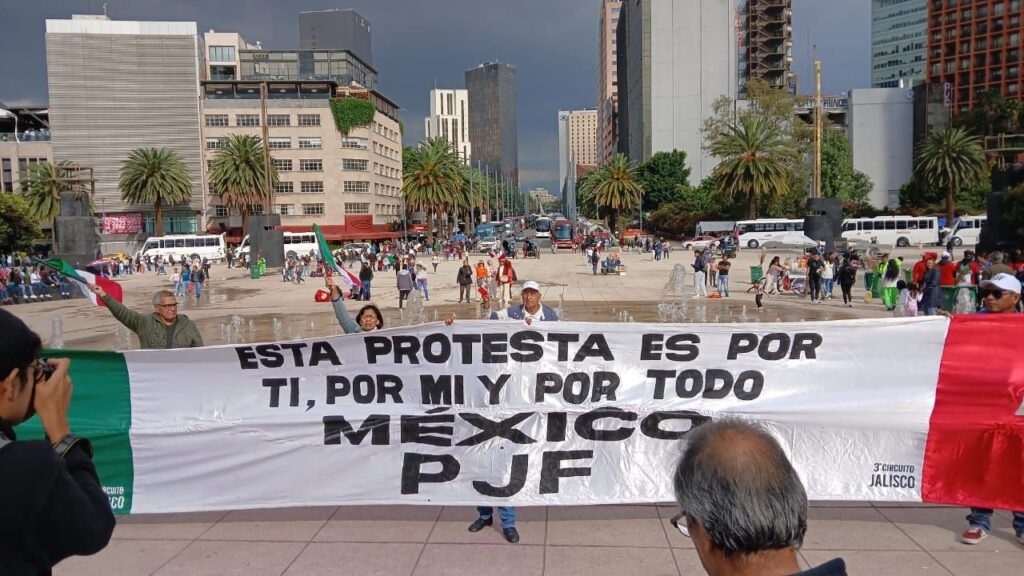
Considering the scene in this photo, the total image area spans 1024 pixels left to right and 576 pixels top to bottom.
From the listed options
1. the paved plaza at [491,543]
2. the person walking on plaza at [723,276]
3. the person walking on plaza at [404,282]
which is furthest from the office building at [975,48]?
the paved plaza at [491,543]

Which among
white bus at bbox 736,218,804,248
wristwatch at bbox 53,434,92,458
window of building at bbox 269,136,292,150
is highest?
window of building at bbox 269,136,292,150

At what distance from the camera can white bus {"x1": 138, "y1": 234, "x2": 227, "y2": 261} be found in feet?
197

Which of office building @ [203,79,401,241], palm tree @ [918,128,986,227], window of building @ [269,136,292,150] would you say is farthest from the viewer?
window of building @ [269,136,292,150]

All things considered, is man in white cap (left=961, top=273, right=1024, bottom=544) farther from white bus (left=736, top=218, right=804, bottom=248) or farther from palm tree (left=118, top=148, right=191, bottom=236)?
palm tree (left=118, top=148, right=191, bottom=236)

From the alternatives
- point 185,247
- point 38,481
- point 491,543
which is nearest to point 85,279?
point 491,543

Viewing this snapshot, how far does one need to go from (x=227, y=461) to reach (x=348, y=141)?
83.9 meters

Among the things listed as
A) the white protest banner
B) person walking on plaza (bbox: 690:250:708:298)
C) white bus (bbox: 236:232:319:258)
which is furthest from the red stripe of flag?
white bus (bbox: 236:232:319:258)

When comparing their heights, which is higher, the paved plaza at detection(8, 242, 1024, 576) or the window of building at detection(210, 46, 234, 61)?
the window of building at detection(210, 46, 234, 61)

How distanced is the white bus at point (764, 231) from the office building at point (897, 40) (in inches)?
3811

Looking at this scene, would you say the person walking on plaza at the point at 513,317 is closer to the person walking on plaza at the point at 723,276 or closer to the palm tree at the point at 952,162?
the person walking on plaza at the point at 723,276

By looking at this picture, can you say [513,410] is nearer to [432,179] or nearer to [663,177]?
[432,179]

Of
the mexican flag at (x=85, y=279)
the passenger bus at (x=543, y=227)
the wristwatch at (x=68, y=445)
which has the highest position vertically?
the passenger bus at (x=543, y=227)

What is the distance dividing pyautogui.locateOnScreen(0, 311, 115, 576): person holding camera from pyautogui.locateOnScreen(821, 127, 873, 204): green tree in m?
87.4

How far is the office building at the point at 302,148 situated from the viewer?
83.8m
